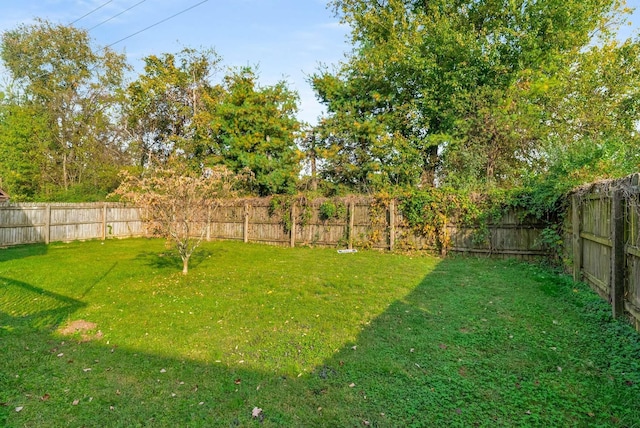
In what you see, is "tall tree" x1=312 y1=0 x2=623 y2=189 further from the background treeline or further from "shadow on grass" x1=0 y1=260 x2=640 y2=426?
"shadow on grass" x1=0 y1=260 x2=640 y2=426

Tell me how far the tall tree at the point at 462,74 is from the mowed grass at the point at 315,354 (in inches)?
334

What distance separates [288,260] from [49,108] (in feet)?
74.3

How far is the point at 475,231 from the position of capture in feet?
32.7

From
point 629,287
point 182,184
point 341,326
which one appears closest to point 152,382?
point 341,326

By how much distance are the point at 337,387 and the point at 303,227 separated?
33.0 feet

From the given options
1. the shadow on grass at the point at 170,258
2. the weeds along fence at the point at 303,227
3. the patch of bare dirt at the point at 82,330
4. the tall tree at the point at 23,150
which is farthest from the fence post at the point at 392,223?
the tall tree at the point at 23,150

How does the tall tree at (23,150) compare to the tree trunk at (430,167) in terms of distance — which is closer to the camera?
the tree trunk at (430,167)

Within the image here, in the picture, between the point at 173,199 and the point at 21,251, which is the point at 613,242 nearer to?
the point at 173,199

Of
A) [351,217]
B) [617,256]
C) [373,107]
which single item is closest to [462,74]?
[373,107]

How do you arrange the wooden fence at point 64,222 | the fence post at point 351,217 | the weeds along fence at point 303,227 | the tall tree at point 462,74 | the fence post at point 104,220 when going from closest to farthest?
the weeds along fence at point 303,227 → the fence post at point 351,217 → the wooden fence at point 64,222 → the tall tree at point 462,74 → the fence post at point 104,220

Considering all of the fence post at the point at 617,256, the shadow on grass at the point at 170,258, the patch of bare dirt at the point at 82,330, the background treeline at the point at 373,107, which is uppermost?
the background treeline at the point at 373,107

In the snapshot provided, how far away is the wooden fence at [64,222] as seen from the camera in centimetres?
1234

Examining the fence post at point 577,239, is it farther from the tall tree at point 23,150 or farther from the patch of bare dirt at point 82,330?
the tall tree at point 23,150

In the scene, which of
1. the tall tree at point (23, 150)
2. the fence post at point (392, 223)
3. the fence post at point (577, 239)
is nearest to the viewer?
the fence post at point (577, 239)
